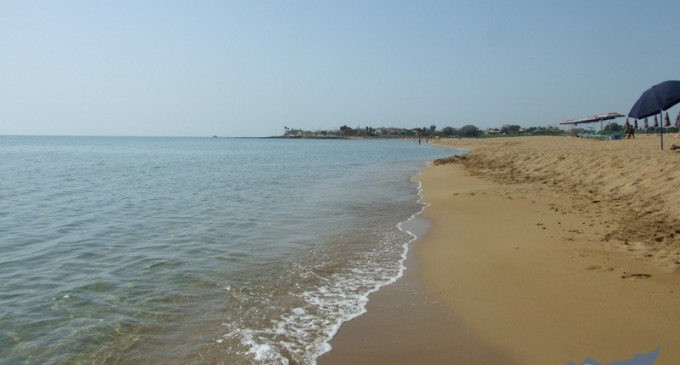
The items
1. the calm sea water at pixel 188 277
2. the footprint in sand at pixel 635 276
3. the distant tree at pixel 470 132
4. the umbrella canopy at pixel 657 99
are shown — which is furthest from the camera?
the distant tree at pixel 470 132

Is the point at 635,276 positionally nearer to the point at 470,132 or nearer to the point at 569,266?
the point at 569,266

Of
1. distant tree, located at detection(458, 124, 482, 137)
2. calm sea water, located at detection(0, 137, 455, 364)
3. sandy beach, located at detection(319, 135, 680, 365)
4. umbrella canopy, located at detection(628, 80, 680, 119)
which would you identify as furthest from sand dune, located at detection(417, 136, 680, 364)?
distant tree, located at detection(458, 124, 482, 137)

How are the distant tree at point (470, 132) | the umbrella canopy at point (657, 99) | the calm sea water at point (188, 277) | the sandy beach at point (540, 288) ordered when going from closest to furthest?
the sandy beach at point (540, 288) → the calm sea water at point (188, 277) → the umbrella canopy at point (657, 99) → the distant tree at point (470, 132)

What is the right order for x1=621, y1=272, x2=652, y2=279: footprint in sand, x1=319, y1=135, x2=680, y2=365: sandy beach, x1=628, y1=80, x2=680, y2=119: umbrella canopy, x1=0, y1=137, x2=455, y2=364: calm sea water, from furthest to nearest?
x1=628, y1=80, x2=680, y2=119: umbrella canopy → x1=621, y1=272, x2=652, y2=279: footprint in sand → x1=0, y1=137, x2=455, y2=364: calm sea water → x1=319, y1=135, x2=680, y2=365: sandy beach

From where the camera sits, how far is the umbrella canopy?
1708 centimetres

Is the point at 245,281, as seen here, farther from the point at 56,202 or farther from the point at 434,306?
the point at 56,202

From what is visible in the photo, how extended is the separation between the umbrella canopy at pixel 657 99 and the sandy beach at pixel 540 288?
26.8ft

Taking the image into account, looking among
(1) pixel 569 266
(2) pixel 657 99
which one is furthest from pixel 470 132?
(1) pixel 569 266

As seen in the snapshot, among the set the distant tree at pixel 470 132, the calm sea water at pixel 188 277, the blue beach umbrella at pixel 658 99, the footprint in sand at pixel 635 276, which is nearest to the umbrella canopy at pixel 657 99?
the blue beach umbrella at pixel 658 99

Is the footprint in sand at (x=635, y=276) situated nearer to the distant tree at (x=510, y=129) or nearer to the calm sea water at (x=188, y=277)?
the calm sea water at (x=188, y=277)

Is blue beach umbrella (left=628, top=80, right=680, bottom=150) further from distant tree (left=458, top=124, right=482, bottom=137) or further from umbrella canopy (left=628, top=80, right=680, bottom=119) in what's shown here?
distant tree (left=458, top=124, right=482, bottom=137)

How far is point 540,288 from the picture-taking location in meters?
5.50

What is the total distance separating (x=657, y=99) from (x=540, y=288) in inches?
638

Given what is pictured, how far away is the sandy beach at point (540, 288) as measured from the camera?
4055mm
